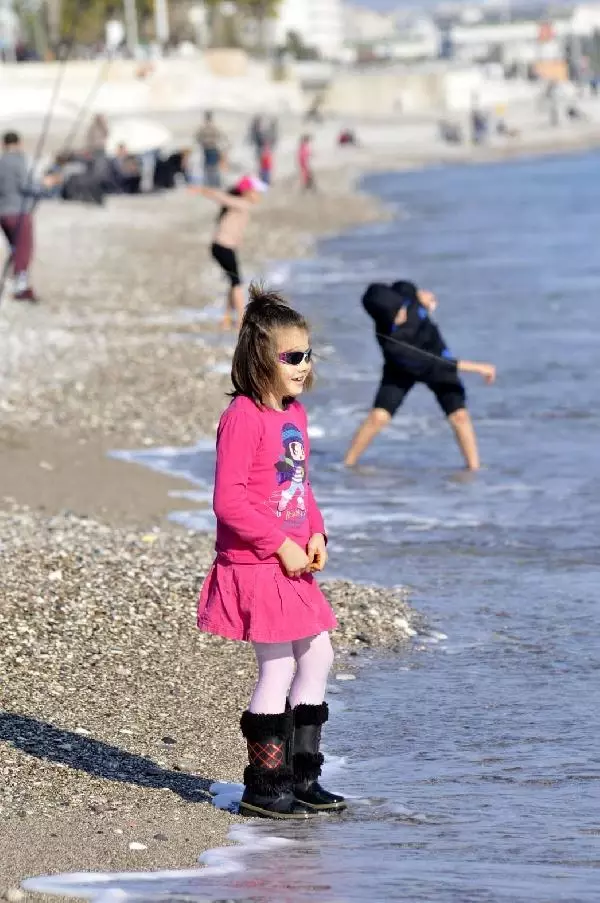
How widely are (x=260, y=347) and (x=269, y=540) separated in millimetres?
519

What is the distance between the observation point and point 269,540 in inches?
188

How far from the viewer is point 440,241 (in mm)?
35969

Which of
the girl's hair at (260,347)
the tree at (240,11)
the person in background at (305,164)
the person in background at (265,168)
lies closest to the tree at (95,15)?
the tree at (240,11)

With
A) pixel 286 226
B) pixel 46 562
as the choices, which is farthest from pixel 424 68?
pixel 46 562

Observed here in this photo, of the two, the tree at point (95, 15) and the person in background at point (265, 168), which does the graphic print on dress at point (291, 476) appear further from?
the tree at point (95, 15)

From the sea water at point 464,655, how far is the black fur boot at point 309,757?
0.26 feet

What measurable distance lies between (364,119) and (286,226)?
2389 inches

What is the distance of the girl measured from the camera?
4.81 metres

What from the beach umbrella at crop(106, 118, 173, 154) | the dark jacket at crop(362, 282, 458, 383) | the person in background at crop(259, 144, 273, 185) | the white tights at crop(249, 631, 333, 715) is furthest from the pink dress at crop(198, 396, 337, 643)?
the person in background at crop(259, 144, 273, 185)

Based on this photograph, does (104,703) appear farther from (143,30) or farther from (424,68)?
(424,68)

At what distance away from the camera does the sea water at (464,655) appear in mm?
4684

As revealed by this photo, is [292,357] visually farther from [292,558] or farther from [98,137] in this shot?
[98,137]

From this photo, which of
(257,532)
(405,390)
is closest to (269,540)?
(257,532)

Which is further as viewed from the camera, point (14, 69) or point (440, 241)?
point (14, 69)
